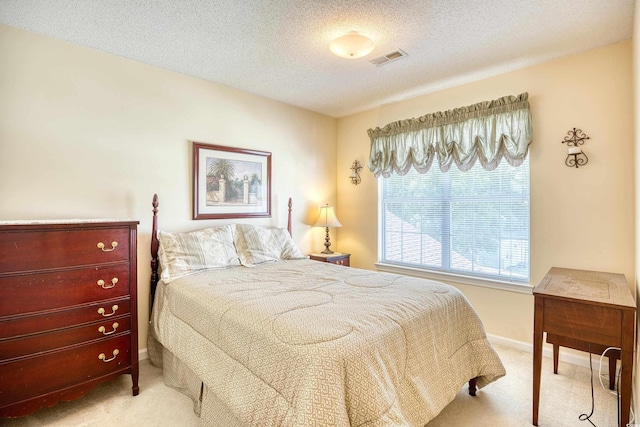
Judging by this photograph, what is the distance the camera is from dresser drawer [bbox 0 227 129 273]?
5.72 feet

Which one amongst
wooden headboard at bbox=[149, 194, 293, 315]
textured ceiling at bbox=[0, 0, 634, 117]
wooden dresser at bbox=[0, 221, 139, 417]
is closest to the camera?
wooden dresser at bbox=[0, 221, 139, 417]

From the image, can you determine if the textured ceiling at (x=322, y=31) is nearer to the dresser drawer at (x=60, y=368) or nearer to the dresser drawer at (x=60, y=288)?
the dresser drawer at (x=60, y=288)

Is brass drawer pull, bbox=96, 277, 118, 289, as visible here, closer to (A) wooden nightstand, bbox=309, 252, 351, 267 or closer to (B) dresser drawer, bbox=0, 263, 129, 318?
(B) dresser drawer, bbox=0, 263, 129, 318

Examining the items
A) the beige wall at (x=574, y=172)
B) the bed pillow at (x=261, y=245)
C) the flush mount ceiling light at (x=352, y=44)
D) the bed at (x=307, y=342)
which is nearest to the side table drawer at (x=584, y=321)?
the bed at (x=307, y=342)

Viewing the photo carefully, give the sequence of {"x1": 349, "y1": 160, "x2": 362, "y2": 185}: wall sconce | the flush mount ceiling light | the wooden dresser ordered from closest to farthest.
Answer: the wooden dresser → the flush mount ceiling light → {"x1": 349, "y1": 160, "x2": 362, "y2": 185}: wall sconce

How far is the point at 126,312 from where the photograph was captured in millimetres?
2195

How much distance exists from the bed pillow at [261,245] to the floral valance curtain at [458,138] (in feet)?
4.81

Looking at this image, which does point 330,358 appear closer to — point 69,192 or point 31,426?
point 31,426

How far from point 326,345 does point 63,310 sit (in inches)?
65.5

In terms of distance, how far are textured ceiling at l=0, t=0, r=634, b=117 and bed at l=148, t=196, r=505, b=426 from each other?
135 cm

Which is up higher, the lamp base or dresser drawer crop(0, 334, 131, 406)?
the lamp base

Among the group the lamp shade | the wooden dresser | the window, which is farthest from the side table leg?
the wooden dresser

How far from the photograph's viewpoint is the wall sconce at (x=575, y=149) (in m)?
2.58

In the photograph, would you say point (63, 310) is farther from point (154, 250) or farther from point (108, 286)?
point (154, 250)
